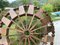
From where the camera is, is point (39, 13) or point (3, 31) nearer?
point (39, 13)

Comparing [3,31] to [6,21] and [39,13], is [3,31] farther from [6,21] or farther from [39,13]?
[39,13]

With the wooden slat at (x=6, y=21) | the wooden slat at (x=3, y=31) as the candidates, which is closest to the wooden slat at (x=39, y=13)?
the wooden slat at (x=6, y=21)

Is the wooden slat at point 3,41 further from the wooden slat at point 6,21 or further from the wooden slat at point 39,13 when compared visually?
the wooden slat at point 39,13

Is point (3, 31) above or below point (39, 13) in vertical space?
below

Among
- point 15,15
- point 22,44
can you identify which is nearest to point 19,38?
point 22,44

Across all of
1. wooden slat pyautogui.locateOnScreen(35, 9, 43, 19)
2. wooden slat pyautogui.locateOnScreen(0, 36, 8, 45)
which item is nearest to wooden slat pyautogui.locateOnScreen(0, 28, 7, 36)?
wooden slat pyautogui.locateOnScreen(0, 36, 8, 45)

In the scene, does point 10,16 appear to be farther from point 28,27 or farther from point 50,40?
point 50,40

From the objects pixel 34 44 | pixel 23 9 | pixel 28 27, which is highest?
pixel 23 9

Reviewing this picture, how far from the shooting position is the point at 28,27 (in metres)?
5.00

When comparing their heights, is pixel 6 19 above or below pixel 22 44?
above

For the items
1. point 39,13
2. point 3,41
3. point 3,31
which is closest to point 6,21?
point 3,31

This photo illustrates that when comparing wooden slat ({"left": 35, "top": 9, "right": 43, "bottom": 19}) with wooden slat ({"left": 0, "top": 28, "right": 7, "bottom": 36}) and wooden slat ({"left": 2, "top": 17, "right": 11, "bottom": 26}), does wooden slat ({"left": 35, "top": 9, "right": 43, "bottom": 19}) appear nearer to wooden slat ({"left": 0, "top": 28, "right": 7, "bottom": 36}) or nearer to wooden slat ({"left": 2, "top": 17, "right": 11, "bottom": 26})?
wooden slat ({"left": 2, "top": 17, "right": 11, "bottom": 26})

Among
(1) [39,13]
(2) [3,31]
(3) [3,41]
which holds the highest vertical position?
(1) [39,13]

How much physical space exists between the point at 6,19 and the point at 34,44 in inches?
27.9
